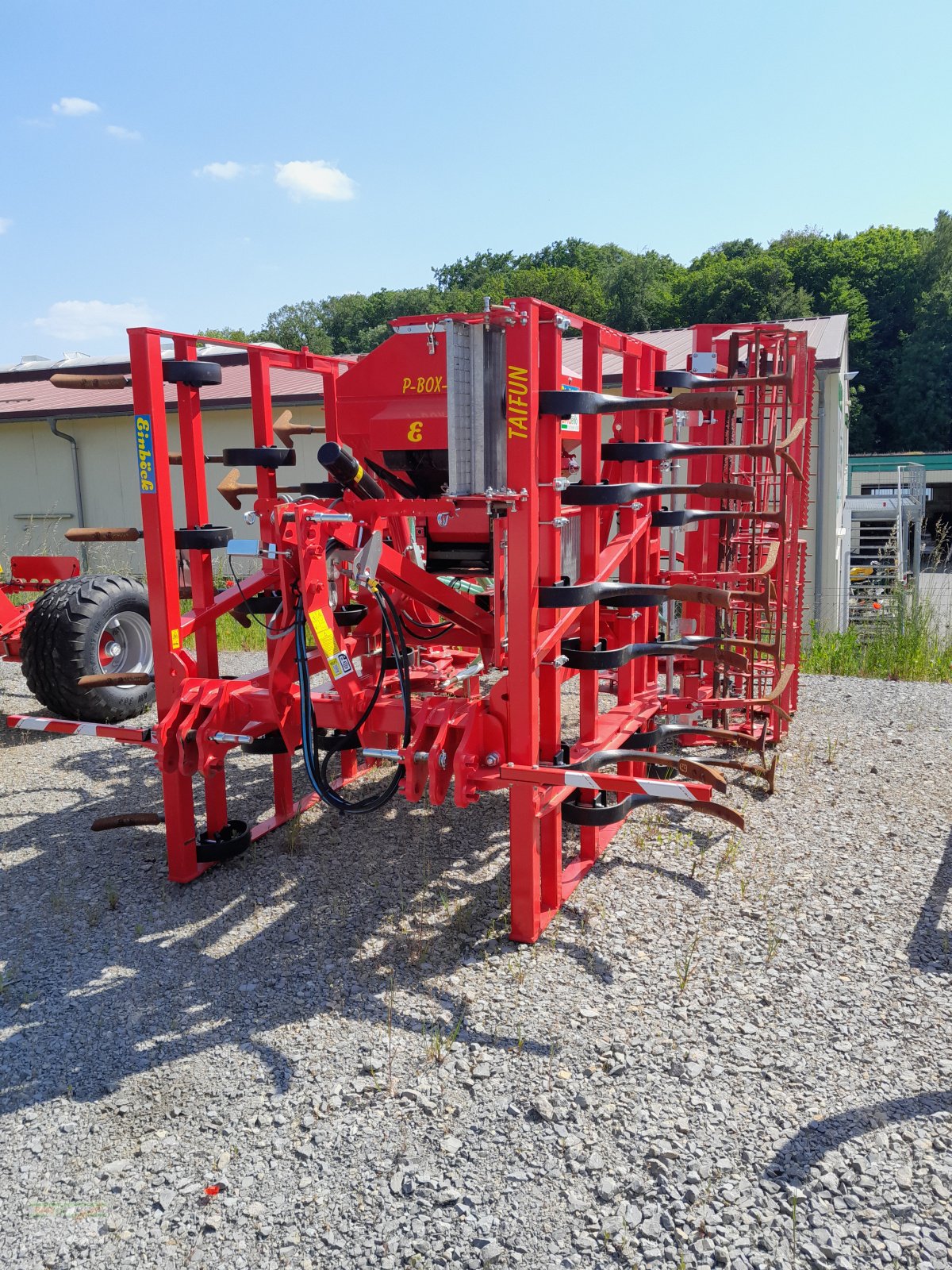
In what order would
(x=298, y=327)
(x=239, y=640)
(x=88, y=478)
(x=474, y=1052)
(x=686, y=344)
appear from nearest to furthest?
1. (x=474, y=1052)
2. (x=239, y=640)
3. (x=686, y=344)
4. (x=88, y=478)
5. (x=298, y=327)

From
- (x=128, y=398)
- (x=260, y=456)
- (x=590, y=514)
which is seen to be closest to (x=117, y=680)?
(x=260, y=456)

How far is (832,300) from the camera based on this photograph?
156 feet

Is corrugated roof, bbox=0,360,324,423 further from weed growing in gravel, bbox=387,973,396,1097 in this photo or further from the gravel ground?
weed growing in gravel, bbox=387,973,396,1097

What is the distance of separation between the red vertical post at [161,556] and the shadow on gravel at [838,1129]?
300cm

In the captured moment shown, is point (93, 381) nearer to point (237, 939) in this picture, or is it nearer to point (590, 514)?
point (590, 514)

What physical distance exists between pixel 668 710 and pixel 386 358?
8.35ft

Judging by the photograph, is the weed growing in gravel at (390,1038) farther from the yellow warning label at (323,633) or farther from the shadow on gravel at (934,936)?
the shadow on gravel at (934,936)

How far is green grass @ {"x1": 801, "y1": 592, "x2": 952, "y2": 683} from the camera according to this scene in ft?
30.0

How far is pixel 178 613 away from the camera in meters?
4.57

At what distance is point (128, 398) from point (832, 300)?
3969 centimetres

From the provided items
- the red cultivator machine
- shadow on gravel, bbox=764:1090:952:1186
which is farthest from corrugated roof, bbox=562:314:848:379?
shadow on gravel, bbox=764:1090:952:1186

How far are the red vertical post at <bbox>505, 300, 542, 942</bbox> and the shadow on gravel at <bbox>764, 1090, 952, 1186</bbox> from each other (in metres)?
1.39

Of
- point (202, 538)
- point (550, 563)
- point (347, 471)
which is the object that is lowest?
point (550, 563)

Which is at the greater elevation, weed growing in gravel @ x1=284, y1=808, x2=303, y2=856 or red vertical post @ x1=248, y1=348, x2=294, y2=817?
red vertical post @ x1=248, y1=348, x2=294, y2=817
